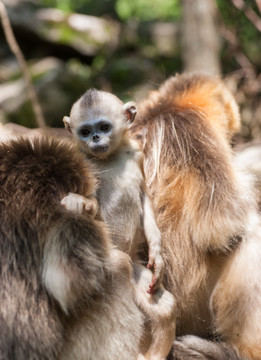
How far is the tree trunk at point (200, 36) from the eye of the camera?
8062 mm

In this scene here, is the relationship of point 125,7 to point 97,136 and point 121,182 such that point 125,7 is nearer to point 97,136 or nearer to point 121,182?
point 97,136

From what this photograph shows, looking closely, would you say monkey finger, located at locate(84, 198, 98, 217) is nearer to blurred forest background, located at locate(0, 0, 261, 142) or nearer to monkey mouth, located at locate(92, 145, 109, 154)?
monkey mouth, located at locate(92, 145, 109, 154)

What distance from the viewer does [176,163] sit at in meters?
3.70

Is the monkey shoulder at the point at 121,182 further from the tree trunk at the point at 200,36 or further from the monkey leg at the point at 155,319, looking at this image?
the tree trunk at the point at 200,36

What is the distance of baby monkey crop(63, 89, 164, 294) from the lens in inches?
123

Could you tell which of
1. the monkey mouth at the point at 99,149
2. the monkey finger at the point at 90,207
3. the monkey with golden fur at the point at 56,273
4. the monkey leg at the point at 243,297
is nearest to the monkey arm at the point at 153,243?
the monkey with golden fur at the point at 56,273

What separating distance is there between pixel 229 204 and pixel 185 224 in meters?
0.31

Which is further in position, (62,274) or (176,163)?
(176,163)

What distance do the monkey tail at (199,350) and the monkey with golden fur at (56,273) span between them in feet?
2.03

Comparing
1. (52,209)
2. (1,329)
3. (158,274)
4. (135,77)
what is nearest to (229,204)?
(158,274)

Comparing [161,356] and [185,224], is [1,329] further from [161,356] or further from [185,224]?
[185,224]

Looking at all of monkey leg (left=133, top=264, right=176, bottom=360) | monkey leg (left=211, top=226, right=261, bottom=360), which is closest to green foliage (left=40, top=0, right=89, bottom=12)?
monkey leg (left=211, top=226, right=261, bottom=360)

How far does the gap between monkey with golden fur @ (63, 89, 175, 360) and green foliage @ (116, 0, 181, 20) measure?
9510 mm

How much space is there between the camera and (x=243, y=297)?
3623mm
